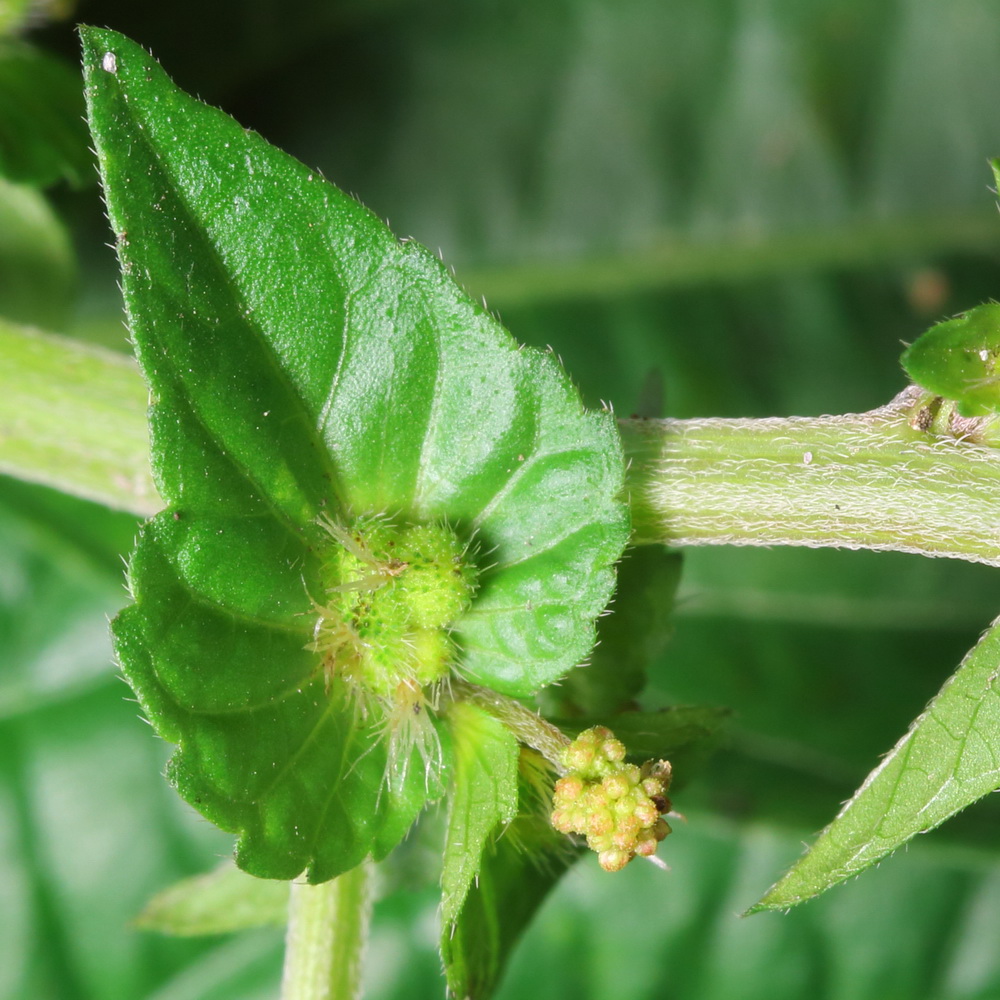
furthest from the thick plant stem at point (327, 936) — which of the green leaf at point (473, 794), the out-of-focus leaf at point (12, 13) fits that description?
the out-of-focus leaf at point (12, 13)

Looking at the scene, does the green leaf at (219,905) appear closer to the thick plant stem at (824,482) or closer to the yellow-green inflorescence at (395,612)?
the yellow-green inflorescence at (395,612)

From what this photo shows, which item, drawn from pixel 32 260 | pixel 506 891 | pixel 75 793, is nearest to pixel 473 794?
pixel 506 891

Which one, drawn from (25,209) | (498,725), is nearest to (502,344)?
(498,725)

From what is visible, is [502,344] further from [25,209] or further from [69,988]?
[69,988]

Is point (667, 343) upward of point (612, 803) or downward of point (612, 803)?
downward

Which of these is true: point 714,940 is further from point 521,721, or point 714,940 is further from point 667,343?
point 521,721

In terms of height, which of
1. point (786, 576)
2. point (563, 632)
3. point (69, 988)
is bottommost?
point (69, 988)

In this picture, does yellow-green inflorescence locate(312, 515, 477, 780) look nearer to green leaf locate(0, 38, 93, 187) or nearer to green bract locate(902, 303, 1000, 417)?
green bract locate(902, 303, 1000, 417)
